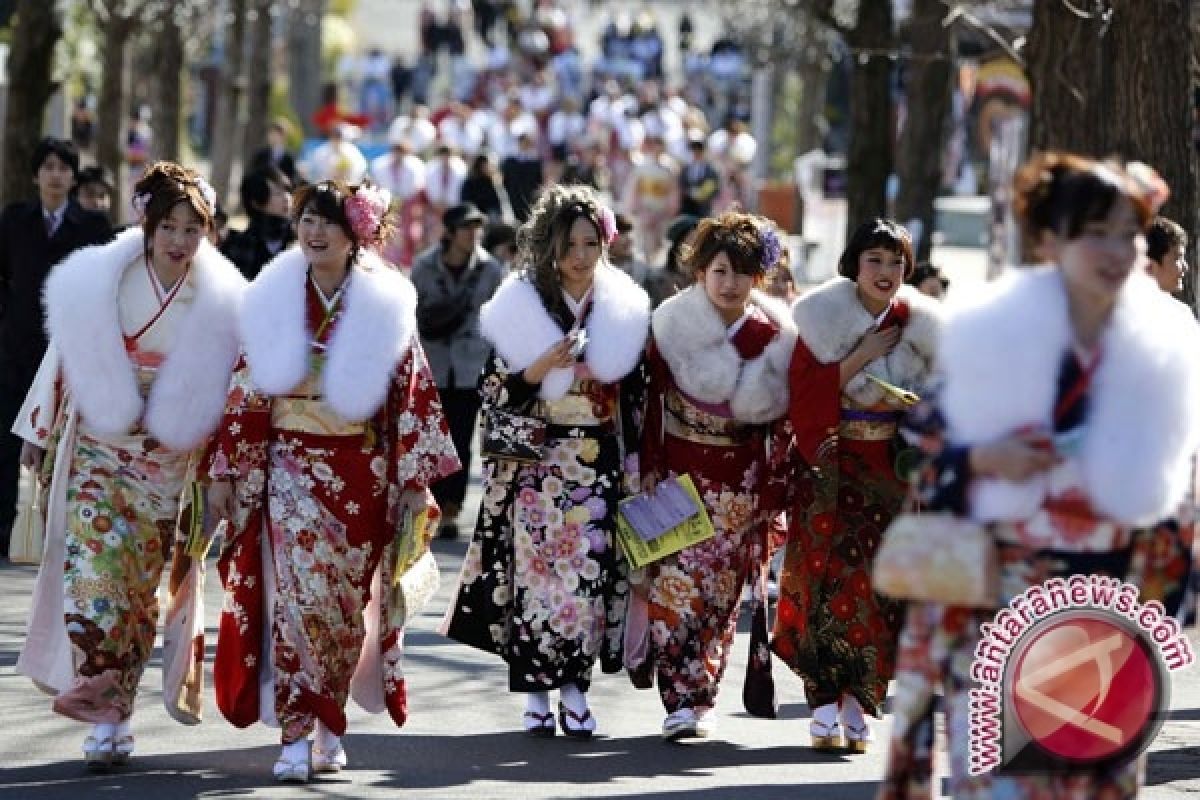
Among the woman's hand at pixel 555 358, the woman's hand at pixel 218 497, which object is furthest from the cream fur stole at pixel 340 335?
the woman's hand at pixel 555 358

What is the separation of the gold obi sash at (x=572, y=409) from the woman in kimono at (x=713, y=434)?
8.8 inches

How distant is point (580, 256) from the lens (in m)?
8.94

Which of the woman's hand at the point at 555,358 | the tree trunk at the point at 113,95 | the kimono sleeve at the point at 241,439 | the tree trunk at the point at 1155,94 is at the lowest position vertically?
the kimono sleeve at the point at 241,439

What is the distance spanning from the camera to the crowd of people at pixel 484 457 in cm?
816

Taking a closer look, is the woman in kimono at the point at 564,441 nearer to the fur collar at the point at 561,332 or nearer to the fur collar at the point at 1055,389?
the fur collar at the point at 561,332

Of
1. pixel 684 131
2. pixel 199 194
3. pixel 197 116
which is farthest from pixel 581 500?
pixel 197 116

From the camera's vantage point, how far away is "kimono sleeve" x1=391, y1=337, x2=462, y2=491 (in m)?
8.22

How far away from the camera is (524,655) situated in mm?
8953

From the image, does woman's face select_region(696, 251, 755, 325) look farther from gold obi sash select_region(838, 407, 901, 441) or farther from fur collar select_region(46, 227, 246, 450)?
fur collar select_region(46, 227, 246, 450)

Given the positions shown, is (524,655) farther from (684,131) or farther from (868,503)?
(684,131)

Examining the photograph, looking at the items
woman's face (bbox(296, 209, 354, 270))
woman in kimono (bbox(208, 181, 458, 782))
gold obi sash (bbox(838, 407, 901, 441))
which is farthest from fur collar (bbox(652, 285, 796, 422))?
woman's face (bbox(296, 209, 354, 270))

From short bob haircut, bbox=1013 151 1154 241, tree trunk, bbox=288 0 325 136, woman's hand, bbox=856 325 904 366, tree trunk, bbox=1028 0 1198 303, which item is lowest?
woman's hand, bbox=856 325 904 366
